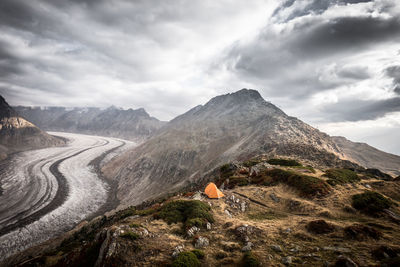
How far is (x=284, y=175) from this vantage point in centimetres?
2716

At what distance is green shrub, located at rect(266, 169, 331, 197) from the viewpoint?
21953 mm

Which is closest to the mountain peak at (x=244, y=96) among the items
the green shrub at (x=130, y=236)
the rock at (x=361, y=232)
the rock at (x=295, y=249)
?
the rock at (x=361, y=232)

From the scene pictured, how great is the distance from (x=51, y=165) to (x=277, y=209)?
141 m

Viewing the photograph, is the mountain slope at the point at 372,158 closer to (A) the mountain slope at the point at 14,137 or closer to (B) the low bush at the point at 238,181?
(B) the low bush at the point at 238,181

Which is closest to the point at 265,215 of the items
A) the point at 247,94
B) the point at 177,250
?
the point at 177,250

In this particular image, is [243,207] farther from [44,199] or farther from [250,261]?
[44,199]

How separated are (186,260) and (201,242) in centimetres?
257

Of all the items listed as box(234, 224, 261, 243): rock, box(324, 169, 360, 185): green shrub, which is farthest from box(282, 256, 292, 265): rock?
box(324, 169, 360, 185): green shrub

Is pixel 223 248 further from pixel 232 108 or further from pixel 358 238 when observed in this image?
pixel 232 108

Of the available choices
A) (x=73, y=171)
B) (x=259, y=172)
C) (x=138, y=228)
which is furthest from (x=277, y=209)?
(x=73, y=171)

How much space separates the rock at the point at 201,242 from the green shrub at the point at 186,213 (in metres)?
2.41

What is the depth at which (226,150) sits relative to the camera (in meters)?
88.1

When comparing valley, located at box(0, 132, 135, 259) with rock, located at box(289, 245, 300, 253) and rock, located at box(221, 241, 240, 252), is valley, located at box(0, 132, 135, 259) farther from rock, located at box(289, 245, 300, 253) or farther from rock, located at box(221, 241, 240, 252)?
rock, located at box(289, 245, 300, 253)

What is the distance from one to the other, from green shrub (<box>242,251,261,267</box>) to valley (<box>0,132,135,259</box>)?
207 ft
